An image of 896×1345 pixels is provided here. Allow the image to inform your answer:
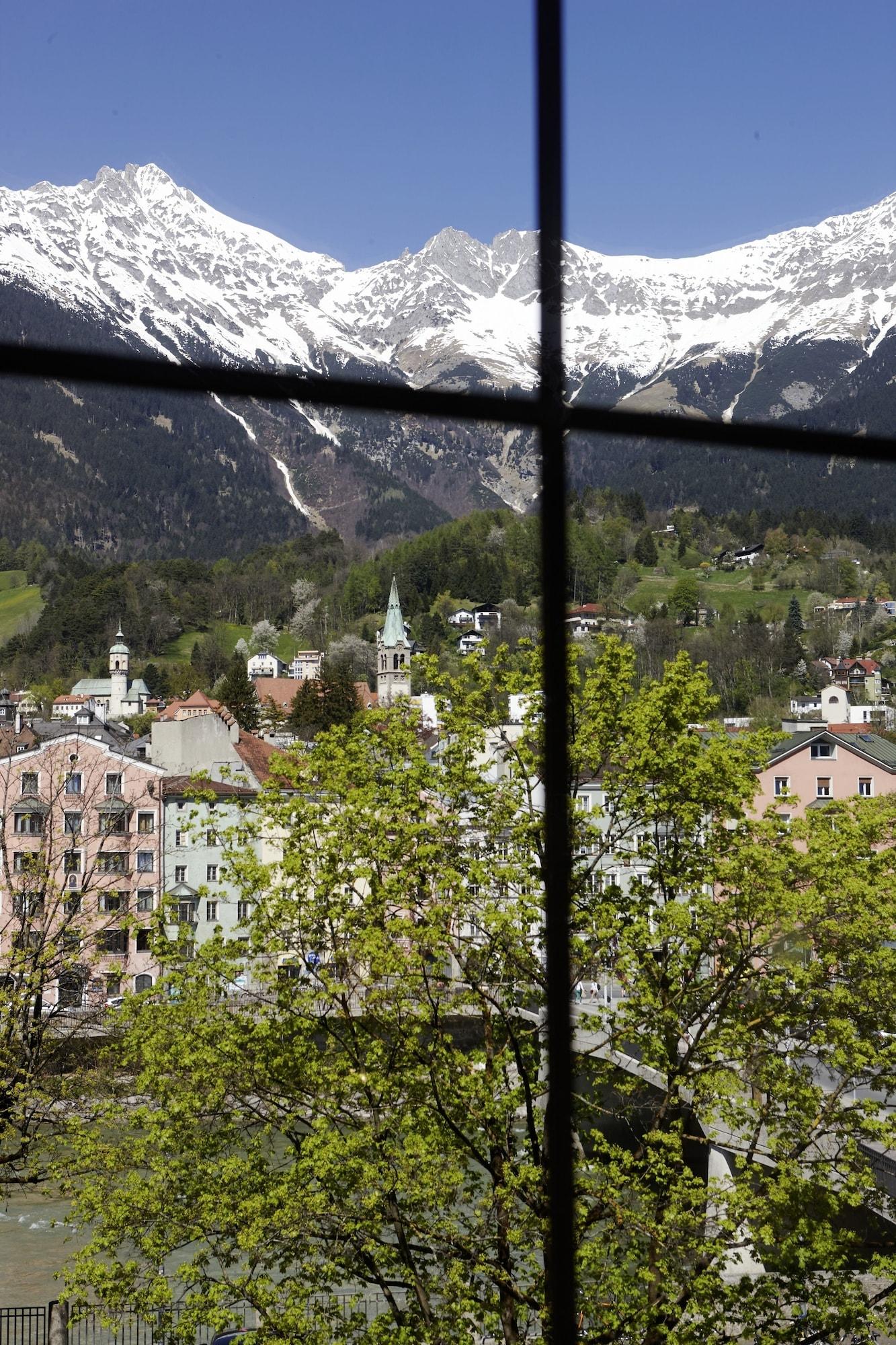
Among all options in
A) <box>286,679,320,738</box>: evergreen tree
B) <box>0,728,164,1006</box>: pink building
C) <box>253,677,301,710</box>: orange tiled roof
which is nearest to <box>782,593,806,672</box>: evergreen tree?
<box>286,679,320,738</box>: evergreen tree

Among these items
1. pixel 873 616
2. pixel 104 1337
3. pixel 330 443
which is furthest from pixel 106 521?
pixel 104 1337

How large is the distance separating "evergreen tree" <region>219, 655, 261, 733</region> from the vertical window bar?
92.8ft

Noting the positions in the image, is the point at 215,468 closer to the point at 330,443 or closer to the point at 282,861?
the point at 330,443

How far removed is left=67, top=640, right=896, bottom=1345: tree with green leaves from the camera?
4586 mm

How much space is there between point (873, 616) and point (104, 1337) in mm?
37281

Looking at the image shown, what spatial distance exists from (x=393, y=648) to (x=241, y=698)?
16.0 metres

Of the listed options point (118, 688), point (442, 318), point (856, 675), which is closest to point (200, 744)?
point (856, 675)

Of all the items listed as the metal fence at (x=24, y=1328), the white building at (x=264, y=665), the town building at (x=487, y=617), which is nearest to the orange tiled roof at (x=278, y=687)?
the white building at (x=264, y=665)

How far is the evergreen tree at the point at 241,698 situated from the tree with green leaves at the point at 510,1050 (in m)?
23.5

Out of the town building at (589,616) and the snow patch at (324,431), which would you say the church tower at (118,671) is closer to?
the snow patch at (324,431)

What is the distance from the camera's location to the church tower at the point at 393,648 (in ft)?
166

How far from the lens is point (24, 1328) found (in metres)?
7.51

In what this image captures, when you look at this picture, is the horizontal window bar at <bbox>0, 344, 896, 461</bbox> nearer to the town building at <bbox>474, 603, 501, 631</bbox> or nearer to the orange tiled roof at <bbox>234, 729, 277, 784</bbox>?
A: the orange tiled roof at <bbox>234, 729, 277, 784</bbox>

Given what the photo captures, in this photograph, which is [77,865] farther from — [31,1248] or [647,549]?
[647,549]
